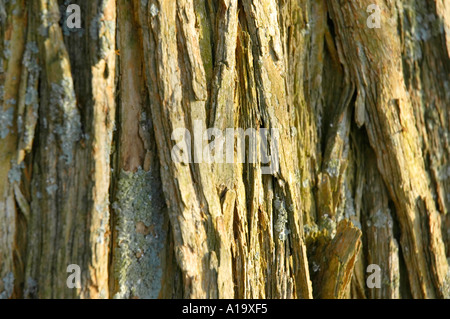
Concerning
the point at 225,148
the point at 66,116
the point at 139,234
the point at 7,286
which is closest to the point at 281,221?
the point at 225,148

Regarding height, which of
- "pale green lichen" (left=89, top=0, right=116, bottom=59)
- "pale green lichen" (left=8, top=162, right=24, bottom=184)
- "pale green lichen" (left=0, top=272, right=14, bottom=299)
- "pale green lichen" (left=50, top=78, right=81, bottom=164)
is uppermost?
"pale green lichen" (left=89, top=0, right=116, bottom=59)

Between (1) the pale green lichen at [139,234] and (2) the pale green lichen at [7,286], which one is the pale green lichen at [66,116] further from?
(2) the pale green lichen at [7,286]

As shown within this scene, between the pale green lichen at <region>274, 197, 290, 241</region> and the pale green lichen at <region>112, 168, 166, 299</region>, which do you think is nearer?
the pale green lichen at <region>112, 168, 166, 299</region>

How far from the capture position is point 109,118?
5.12 feet

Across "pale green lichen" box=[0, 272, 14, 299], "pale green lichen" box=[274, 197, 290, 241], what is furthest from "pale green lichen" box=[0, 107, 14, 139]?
"pale green lichen" box=[274, 197, 290, 241]

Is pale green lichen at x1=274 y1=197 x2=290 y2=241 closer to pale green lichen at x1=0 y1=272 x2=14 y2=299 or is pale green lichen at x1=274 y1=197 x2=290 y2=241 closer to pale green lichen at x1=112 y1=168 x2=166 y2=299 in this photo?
pale green lichen at x1=112 y1=168 x2=166 y2=299

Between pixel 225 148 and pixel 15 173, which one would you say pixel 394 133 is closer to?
pixel 225 148

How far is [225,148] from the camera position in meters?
1.74

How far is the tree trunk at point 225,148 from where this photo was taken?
1.53 meters

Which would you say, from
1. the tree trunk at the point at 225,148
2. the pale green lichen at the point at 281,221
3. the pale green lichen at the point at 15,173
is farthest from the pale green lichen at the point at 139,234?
the pale green lichen at the point at 281,221

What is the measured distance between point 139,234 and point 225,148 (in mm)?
435

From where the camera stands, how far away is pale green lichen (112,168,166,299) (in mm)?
1604
